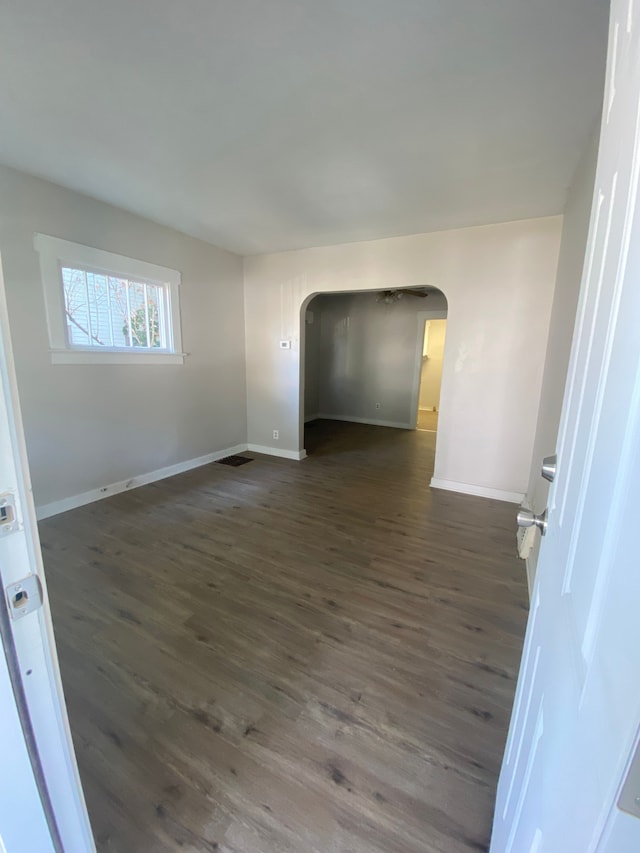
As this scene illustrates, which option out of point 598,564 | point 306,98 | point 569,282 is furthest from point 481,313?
point 598,564

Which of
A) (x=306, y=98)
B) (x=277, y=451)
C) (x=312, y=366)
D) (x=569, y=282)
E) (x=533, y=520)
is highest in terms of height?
(x=306, y=98)

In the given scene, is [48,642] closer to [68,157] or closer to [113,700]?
[113,700]

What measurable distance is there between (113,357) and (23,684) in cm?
311

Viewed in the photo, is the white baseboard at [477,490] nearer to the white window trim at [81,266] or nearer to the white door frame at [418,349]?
the white door frame at [418,349]

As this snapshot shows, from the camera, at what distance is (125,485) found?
11.4 ft

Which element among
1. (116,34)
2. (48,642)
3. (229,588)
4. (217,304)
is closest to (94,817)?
(48,642)

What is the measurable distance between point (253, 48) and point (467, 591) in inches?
113

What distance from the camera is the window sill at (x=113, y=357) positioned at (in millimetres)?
2861

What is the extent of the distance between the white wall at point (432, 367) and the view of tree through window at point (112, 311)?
6.50 metres

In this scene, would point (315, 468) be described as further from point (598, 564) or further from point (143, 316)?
point (598, 564)

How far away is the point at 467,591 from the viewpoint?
7.02 ft

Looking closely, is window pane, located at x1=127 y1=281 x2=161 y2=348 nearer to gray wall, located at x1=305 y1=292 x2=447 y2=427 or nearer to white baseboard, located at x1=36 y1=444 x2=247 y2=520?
white baseboard, located at x1=36 y1=444 x2=247 y2=520

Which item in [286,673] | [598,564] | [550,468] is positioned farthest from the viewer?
[286,673]

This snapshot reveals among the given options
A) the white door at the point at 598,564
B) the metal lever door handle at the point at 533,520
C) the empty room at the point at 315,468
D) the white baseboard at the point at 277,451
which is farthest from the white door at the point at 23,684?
the white baseboard at the point at 277,451
